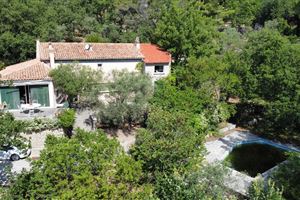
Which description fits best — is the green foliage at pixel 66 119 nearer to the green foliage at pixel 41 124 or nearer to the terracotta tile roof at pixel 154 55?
the green foliage at pixel 41 124

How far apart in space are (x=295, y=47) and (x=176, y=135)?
19.4 metres

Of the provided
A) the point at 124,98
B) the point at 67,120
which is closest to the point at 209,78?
the point at 124,98

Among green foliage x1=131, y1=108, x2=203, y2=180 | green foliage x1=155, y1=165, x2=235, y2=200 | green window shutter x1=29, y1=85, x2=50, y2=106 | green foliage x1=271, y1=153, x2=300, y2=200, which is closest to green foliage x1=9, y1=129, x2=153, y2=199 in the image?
green foliage x1=155, y1=165, x2=235, y2=200

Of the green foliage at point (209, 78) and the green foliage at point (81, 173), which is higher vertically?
the green foliage at point (209, 78)

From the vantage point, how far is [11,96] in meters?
35.7

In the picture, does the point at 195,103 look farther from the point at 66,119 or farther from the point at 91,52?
the point at 91,52

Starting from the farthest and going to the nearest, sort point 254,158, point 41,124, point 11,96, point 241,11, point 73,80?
point 241,11
point 11,96
point 73,80
point 254,158
point 41,124

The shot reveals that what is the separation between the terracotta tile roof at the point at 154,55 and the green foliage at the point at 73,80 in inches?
356

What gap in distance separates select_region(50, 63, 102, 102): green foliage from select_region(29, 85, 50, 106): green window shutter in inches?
69.5

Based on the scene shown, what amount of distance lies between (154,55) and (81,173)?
27036mm

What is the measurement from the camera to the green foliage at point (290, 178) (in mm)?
23781

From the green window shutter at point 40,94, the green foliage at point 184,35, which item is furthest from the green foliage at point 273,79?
the green window shutter at point 40,94

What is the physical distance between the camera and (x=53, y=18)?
A: 54.8m

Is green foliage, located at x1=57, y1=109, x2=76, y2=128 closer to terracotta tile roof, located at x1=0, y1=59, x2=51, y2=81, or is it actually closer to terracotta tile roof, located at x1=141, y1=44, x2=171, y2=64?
terracotta tile roof, located at x1=0, y1=59, x2=51, y2=81
